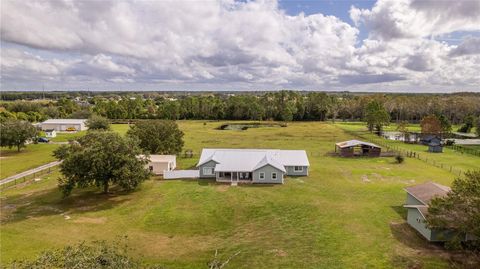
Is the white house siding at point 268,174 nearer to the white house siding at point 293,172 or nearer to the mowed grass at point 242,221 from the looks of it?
the mowed grass at point 242,221

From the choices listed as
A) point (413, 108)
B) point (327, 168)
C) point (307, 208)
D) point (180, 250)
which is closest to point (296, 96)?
point (413, 108)

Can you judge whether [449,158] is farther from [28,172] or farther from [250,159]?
[28,172]

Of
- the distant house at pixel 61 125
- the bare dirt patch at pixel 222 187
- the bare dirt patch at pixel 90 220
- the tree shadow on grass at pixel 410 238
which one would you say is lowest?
the bare dirt patch at pixel 90 220

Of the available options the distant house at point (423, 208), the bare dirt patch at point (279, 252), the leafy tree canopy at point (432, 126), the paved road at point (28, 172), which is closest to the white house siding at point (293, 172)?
the distant house at point (423, 208)

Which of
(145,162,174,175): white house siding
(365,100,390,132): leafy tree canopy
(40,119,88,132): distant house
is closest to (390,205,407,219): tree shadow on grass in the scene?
(145,162,174,175): white house siding

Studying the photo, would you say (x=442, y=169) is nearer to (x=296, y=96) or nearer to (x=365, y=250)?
(x=365, y=250)
